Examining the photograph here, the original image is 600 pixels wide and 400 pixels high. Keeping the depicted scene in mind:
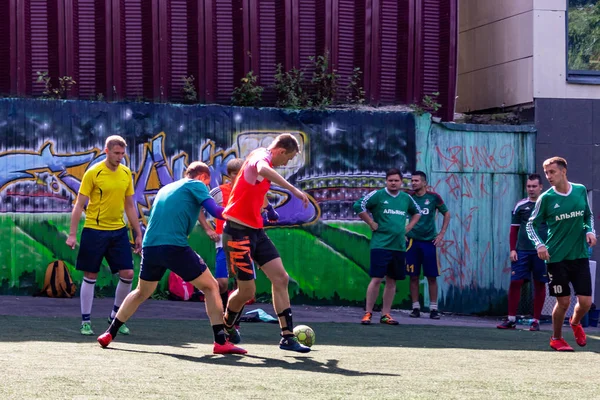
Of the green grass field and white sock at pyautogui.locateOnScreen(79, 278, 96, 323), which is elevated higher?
white sock at pyautogui.locateOnScreen(79, 278, 96, 323)

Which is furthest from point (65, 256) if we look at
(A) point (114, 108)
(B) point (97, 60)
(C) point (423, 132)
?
(C) point (423, 132)

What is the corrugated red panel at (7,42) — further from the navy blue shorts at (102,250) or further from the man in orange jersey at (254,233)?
the man in orange jersey at (254,233)

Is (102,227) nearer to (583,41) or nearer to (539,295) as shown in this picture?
(539,295)

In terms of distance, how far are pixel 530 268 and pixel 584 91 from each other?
170 inches

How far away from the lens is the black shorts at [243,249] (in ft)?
28.4

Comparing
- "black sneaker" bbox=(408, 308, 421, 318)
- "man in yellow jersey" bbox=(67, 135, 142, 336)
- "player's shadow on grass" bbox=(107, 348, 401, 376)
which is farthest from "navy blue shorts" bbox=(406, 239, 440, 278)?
"player's shadow on grass" bbox=(107, 348, 401, 376)

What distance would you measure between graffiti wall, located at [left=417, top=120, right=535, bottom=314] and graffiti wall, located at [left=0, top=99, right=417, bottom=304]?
54 cm

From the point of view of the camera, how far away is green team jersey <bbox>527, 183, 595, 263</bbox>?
1007 centimetres

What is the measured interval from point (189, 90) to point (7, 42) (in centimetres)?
294

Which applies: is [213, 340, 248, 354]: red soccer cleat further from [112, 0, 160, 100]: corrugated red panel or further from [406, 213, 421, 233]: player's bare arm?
[112, 0, 160, 100]: corrugated red panel

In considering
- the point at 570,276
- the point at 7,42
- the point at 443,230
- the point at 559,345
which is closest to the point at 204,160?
the point at 443,230

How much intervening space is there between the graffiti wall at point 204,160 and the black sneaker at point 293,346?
574 cm

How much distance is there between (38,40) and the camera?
1579 centimetres

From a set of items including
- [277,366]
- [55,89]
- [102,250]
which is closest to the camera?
[277,366]
